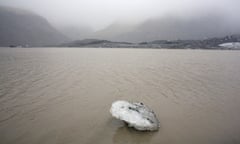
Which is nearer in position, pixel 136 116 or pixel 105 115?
pixel 136 116

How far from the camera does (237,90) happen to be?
573 inches

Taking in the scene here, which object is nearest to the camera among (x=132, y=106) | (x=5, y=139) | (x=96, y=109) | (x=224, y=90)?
(x=5, y=139)

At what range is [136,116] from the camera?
7.79 meters

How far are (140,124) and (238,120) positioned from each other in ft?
17.2

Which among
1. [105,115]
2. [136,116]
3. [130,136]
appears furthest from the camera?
[105,115]

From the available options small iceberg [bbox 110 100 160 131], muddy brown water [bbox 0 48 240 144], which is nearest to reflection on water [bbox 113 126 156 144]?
muddy brown water [bbox 0 48 240 144]

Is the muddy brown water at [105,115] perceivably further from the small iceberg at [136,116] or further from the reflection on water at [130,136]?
the small iceberg at [136,116]

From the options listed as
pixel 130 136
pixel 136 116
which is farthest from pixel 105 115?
pixel 130 136

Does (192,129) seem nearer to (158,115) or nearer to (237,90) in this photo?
(158,115)

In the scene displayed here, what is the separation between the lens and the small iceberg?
24.7ft

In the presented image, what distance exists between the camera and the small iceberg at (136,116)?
24.7 feet

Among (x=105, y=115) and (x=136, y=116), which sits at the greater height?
(x=136, y=116)

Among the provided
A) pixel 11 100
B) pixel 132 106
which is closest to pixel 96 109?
pixel 132 106

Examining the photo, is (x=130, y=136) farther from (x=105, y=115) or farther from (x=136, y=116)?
(x=105, y=115)
